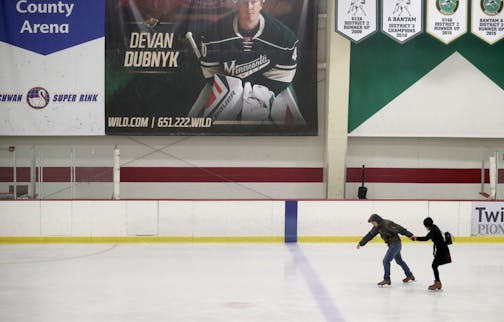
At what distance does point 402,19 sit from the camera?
17.6 meters

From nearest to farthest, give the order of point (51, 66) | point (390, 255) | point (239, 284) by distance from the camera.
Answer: point (390, 255) < point (239, 284) < point (51, 66)

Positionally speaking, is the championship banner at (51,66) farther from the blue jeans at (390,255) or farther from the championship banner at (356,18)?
the blue jeans at (390,255)

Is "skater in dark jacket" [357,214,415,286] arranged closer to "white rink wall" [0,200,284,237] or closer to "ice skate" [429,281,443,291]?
"ice skate" [429,281,443,291]

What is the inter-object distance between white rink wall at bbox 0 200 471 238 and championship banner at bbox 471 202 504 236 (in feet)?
0.51

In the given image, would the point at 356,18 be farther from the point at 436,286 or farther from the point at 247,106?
the point at 436,286

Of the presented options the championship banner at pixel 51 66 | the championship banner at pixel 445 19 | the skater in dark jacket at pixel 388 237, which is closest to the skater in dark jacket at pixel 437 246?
the skater in dark jacket at pixel 388 237

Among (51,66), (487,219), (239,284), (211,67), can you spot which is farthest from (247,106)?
(239,284)

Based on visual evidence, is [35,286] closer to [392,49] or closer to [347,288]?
[347,288]

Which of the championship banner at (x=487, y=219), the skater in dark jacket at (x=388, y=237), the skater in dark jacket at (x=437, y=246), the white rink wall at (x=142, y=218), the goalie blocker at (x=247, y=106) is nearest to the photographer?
the skater in dark jacket at (x=437, y=246)

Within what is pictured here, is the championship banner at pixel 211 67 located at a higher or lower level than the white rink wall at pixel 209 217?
higher

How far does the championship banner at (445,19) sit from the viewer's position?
1744 centimetres

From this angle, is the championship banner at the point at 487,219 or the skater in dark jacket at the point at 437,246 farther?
the championship banner at the point at 487,219

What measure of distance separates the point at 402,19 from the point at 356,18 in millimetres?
1034

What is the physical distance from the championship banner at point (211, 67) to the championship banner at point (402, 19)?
2.03 metres
